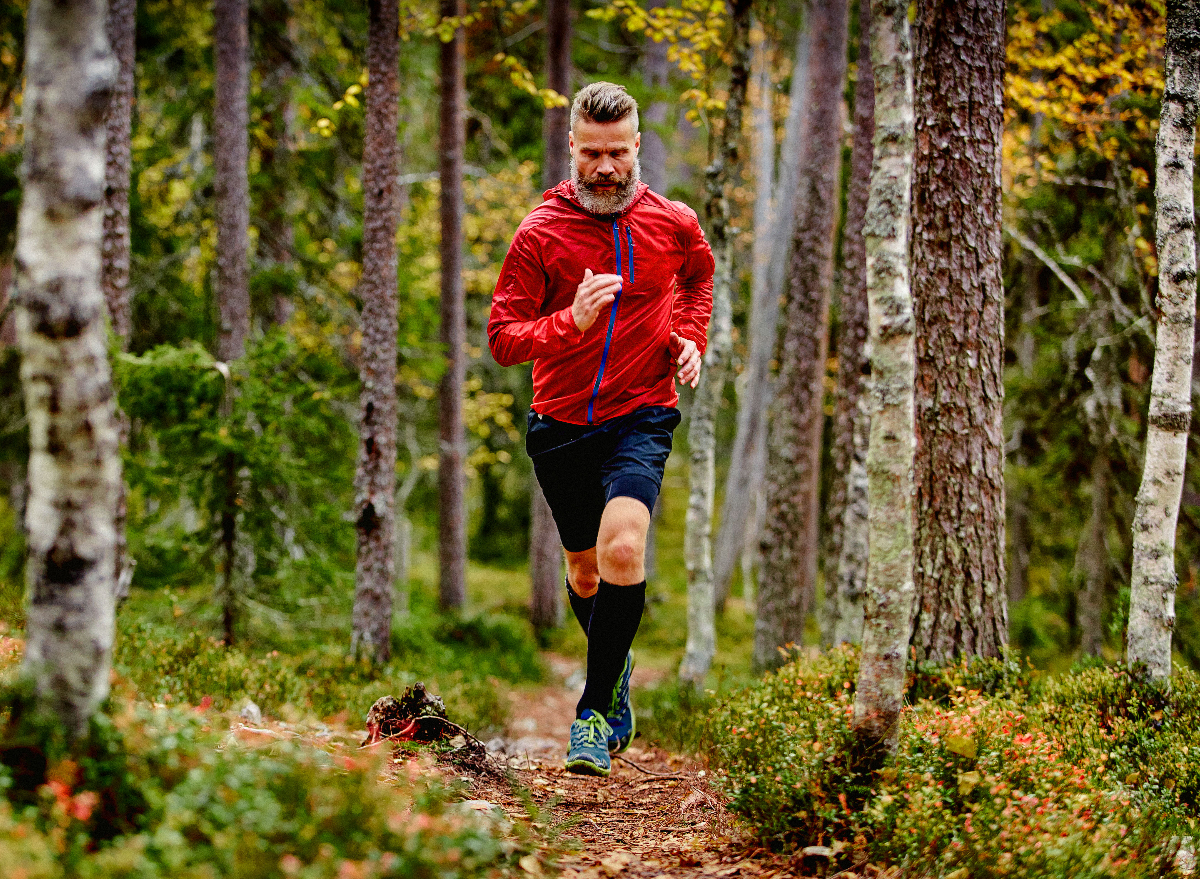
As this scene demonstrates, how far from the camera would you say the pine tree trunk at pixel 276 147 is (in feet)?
39.4

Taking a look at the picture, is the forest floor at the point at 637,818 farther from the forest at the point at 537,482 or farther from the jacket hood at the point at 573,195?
the jacket hood at the point at 573,195

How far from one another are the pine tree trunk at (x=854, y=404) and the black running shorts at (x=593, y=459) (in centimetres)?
381

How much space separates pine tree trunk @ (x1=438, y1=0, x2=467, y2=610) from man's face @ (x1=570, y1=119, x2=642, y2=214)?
8140 millimetres

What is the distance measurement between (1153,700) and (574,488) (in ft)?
11.9

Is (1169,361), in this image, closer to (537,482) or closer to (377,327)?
(537,482)

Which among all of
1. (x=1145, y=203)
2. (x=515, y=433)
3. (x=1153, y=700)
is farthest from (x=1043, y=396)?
(x=515, y=433)

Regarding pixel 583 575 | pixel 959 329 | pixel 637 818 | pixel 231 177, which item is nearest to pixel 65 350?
pixel 583 575

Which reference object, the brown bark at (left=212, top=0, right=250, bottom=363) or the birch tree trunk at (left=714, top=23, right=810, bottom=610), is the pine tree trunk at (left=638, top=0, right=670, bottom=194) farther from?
the brown bark at (left=212, top=0, right=250, bottom=363)

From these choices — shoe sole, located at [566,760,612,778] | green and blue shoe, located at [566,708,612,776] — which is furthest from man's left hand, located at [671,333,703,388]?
shoe sole, located at [566,760,612,778]

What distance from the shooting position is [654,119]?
54.5ft

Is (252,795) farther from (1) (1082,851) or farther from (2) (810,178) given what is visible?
(2) (810,178)

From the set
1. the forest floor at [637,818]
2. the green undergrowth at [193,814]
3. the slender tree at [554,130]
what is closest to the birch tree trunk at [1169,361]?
the forest floor at [637,818]

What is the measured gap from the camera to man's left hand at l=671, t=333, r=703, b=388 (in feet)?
13.0

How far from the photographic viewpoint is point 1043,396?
11.6 meters
